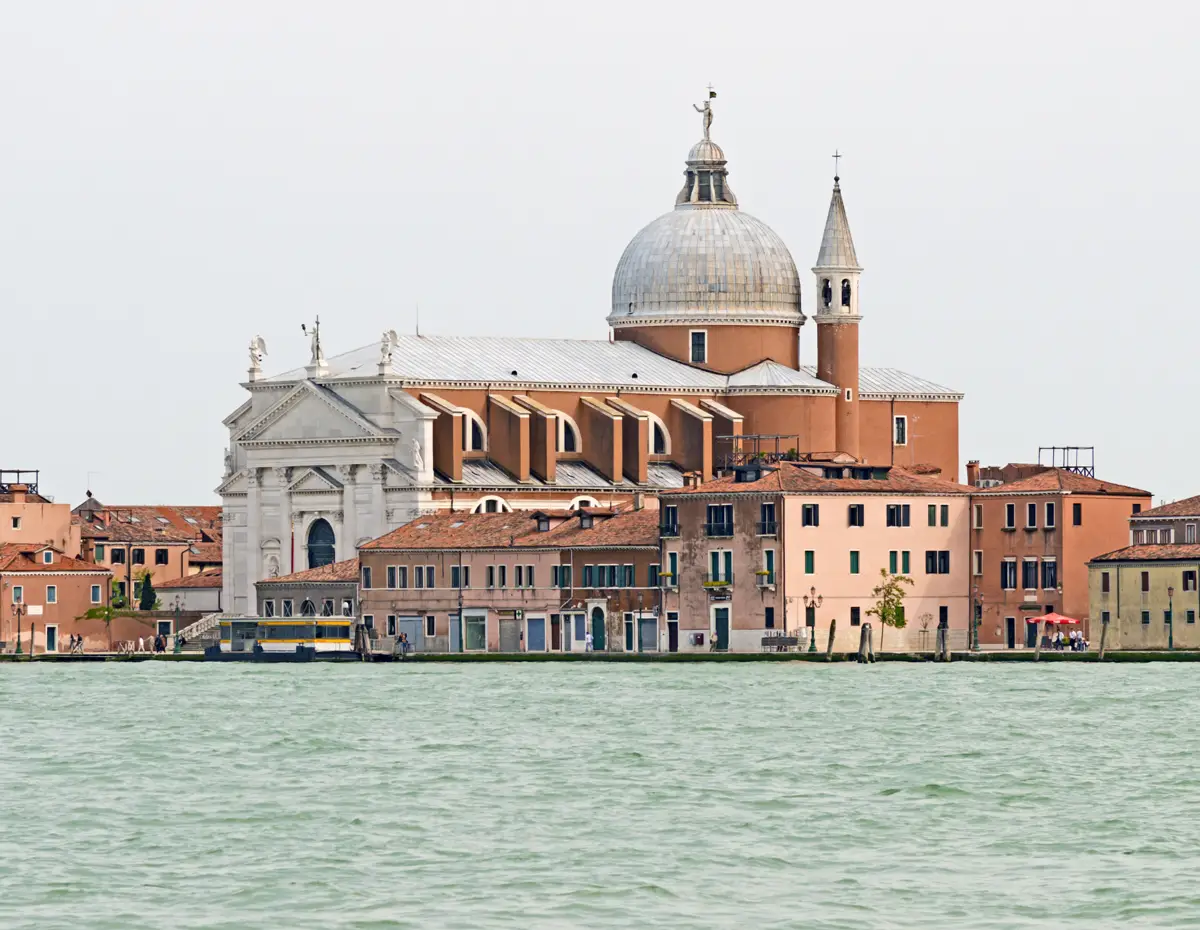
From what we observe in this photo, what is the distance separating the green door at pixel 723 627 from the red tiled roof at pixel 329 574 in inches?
414

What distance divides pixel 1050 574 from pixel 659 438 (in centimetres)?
1644

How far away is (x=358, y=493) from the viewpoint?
7875 centimetres

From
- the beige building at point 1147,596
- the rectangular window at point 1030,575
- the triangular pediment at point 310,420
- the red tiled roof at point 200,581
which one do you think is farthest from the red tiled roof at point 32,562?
the beige building at point 1147,596

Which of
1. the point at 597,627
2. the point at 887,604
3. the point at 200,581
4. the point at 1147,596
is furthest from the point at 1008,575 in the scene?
the point at 200,581

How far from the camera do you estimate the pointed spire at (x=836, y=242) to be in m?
83.9

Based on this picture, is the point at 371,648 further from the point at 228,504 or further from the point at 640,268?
the point at 640,268

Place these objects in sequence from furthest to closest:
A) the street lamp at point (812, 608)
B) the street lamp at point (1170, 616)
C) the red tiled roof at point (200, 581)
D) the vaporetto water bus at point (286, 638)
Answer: the red tiled roof at point (200, 581) → the vaporetto water bus at point (286, 638) → the street lamp at point (812, 608) → the street lamp at point (1170, 616)

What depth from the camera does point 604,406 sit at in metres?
80.9

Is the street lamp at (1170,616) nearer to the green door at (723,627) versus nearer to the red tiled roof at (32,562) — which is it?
the green door at (723,627)

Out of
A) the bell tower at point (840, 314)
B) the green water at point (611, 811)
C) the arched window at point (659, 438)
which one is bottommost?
the green water at point (611, 811)

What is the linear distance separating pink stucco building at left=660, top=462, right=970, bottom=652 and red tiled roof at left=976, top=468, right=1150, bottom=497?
4.22ft

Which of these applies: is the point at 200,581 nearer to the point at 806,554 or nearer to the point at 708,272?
the point at 708,272

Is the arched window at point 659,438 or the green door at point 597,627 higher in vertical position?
the arched window at point 659,438

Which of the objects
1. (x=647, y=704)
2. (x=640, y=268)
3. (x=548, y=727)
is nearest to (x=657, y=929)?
(x=548, y=727)
